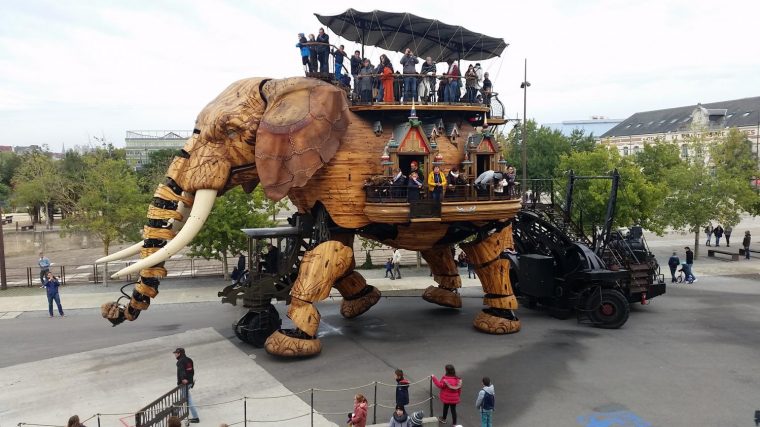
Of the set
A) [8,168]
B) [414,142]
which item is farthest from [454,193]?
[8,168]

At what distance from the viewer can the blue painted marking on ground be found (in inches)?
376

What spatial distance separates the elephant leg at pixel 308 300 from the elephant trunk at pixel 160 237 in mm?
2678

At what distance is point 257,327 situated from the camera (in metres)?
13.8

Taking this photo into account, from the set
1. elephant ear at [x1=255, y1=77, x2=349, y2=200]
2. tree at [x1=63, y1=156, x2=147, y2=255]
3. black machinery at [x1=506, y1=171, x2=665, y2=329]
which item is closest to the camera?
elephant ear at [x1=255, y1=77, x2=349, y2=200]

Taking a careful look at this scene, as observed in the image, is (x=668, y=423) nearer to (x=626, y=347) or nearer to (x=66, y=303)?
(x=626, y=347)

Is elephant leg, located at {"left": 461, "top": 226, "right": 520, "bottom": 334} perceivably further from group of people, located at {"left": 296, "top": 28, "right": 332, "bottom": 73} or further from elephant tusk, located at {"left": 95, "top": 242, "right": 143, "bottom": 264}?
elephant tusk, located at {"left": 95, "top": 242, "right": 143, "bottom": 264}

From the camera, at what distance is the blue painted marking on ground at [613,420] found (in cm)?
955

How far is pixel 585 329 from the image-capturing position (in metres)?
15.4

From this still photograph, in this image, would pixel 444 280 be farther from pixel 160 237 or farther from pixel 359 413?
pixel 359 413

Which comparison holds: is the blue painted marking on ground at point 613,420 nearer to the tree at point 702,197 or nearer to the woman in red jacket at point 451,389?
the woman in red jacket at point 451,389

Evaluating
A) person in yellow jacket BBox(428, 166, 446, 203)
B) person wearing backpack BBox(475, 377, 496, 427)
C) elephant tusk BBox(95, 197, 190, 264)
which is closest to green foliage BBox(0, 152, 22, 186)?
elephant tusk BBox(95, 197, 190, 264)

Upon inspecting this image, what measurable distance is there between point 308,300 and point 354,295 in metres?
4.21

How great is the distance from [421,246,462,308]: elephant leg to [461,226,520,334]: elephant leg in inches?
97.7

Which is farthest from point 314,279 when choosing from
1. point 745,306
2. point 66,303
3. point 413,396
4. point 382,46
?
point 745,306
